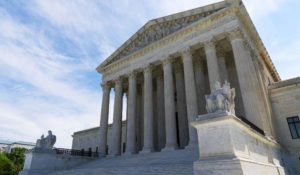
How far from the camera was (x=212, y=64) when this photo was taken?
21.2m

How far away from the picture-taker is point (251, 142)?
38.9 ft

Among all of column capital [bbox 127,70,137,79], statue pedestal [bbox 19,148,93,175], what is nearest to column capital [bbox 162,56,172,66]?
column capital [bbox 127,70,137,79]

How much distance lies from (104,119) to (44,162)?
989 centimetres

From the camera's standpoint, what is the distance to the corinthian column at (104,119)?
28438 mm

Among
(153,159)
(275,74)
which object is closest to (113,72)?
(153,159)

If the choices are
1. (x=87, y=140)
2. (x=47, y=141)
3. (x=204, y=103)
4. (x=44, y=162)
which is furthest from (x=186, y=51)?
(x=87, y=140)

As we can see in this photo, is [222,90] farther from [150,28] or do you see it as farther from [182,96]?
[150,28]

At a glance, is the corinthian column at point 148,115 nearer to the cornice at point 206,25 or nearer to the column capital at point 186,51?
the cornice at point 206,25

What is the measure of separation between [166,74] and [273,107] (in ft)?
41.3

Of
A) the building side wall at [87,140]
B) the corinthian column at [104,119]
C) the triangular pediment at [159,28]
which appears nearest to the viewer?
the triangular pediment at [159,28]

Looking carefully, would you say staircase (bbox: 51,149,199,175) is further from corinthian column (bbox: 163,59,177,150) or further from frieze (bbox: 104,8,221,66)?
frieze (bbox: 104,8,221,66)

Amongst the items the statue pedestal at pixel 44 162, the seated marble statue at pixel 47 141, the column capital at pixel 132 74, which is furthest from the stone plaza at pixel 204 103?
the seated marble statue at pixel 47 141

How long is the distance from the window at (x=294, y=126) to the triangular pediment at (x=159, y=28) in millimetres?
14021

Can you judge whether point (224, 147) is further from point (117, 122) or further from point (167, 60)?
point (117, 122)
